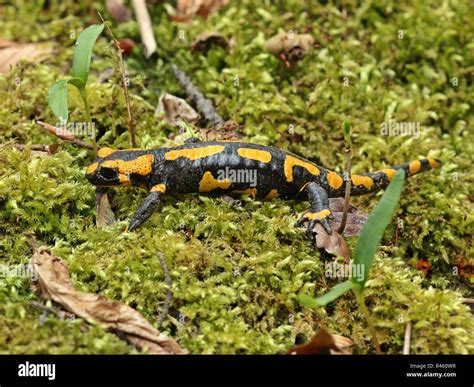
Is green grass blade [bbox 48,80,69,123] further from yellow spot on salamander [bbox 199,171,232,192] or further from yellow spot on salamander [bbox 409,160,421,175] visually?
yellow spot on salamander [bbox 409,160,421,175]

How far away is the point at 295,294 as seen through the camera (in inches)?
116

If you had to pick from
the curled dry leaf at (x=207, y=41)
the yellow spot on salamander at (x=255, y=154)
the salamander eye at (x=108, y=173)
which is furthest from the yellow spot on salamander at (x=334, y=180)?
the curled dry leaf at (x=207, y=41)

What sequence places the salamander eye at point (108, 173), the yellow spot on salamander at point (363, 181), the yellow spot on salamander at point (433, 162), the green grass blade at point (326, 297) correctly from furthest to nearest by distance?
the yellow spot on salamander at point (433, 162) < the yellow spot on salamander at point (363, 181) < the salamander eye at point (108, 173) < the green grass blade at point (326, 297)

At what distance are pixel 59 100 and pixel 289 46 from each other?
6.96ft

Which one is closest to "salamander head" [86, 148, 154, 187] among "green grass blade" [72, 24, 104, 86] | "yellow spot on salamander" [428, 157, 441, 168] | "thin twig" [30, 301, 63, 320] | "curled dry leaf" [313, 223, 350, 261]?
"green grass blade" [72, 24, 104, 86]

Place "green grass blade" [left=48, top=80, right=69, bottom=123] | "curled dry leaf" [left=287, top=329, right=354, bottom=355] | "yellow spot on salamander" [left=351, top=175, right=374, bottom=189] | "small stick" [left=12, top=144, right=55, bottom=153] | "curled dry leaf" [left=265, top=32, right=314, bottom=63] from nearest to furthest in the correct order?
"curled dry leaf" [left=287, top=329, right=354, bottom=355] → "green grass blade" [left=48, top=80, right=69, bottom=123] → "small stick" [left=12, top=144, right=55, bottom=153] → "yellow spot on salamander" [left=351, top=175, right=374, bottom=189] → "curled dry leaf" [left=265, top=32, right=314, bottom=63]

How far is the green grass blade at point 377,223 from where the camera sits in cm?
240

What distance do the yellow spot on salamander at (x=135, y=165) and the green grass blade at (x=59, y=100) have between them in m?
0.47

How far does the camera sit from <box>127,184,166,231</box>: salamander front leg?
327cm

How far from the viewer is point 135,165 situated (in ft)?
11.4

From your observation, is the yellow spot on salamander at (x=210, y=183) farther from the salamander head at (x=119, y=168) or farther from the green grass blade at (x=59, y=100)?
the green grass blade at (x=59, y=100)

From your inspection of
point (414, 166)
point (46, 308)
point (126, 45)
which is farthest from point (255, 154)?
point (126, 45)

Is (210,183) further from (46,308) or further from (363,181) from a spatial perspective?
(46,308)

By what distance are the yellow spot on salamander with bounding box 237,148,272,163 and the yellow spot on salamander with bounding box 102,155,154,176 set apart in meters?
0.59
